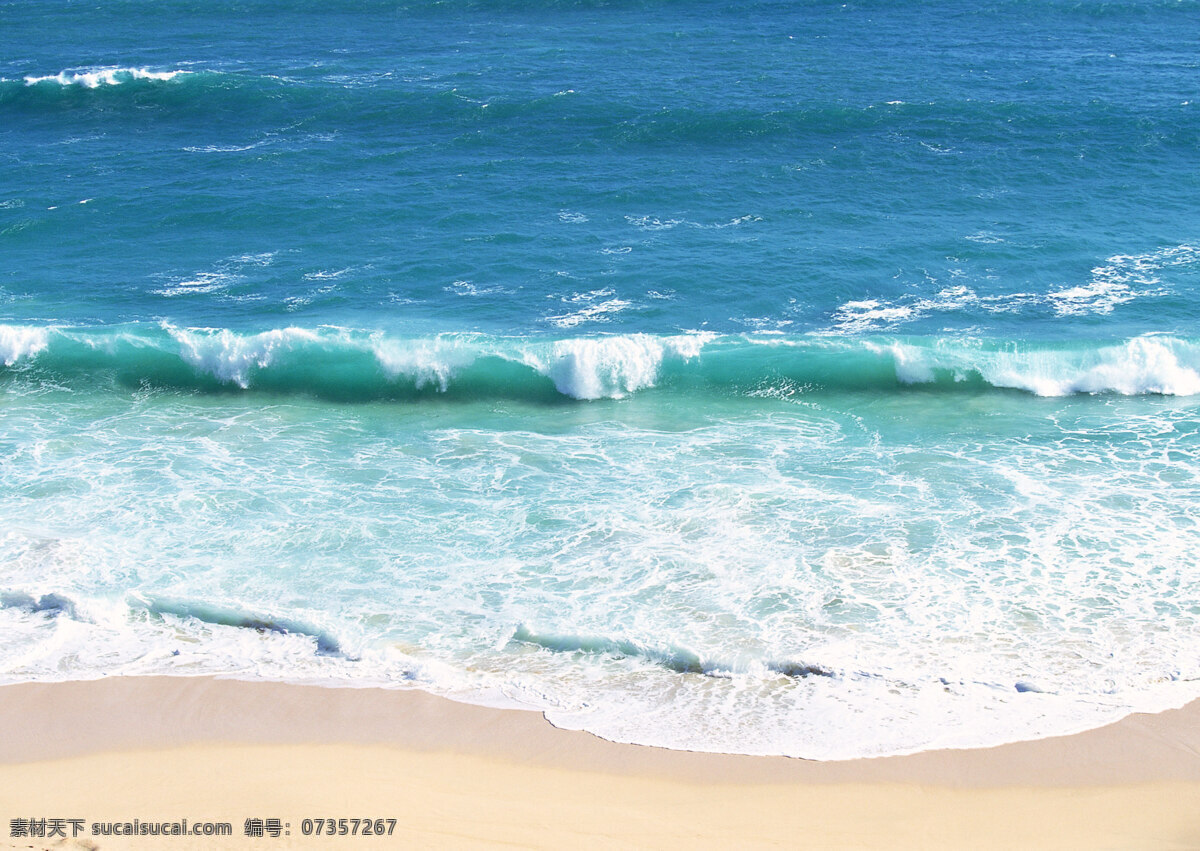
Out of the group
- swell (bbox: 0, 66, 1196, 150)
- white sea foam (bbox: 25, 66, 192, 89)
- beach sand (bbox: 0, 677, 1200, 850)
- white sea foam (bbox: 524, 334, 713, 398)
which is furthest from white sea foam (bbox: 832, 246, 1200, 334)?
white sea foam (bbox: 25, 66, 192, 89)

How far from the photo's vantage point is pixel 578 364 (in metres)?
19.1

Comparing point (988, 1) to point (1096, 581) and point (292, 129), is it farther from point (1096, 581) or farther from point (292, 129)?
point (1096, 581)

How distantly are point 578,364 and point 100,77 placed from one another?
23.9m

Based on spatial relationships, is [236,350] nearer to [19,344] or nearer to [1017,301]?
[19,344]

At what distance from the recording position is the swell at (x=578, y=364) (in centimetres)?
1888

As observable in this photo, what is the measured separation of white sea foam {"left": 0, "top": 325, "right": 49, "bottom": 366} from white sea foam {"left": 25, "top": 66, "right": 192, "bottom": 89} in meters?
16.8

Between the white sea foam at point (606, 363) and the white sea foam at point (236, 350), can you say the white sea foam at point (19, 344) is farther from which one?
the white sea foam at point (606, 363)

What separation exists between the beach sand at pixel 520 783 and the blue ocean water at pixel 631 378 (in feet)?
1.31

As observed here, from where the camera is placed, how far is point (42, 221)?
25.7 m

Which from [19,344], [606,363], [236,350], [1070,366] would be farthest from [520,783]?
[19,344]

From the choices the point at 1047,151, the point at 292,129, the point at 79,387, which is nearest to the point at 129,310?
the point at 79,387

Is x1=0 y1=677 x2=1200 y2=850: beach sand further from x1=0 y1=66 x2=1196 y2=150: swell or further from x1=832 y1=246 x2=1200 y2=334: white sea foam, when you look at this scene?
x1=0 y1=66 x2=1196 y2=150: swell

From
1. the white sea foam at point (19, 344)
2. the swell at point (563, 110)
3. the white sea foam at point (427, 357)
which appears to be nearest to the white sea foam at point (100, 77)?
the swell at point (563, 110)

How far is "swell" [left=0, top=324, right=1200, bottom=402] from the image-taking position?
1888 centimetres
